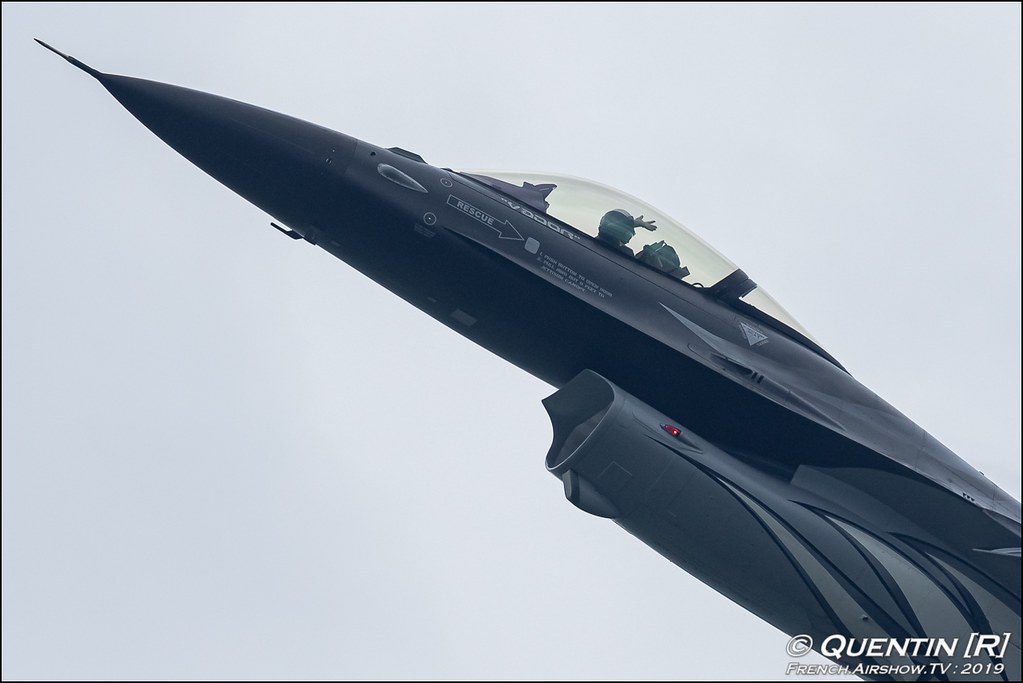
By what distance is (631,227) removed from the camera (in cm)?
1688

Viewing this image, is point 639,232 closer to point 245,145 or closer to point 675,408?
point 675,408

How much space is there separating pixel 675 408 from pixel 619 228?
2.12 metres

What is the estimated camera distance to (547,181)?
17219 mm

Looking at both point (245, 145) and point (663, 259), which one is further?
point (663, 259)

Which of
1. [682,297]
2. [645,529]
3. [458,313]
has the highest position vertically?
[682,297]

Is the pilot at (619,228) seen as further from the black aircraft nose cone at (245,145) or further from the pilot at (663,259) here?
the black aircraft nose cone at (245,145)

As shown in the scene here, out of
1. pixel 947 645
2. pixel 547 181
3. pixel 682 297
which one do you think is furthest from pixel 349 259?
pixel 947 645

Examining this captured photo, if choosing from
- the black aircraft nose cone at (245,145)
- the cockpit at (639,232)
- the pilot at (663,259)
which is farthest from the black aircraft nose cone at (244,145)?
the pilot at (663,259)

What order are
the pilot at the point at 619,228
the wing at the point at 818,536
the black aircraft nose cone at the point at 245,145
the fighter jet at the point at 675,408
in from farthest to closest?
the pilot at the point at 619,228, the black aircraft nose cone at the point at 245,145, the fighter jet at the point at 675,408, the wing at the point at 818,536

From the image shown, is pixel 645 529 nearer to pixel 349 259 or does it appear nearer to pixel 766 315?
pixel 766 315

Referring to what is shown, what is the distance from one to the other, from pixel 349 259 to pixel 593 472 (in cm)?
352

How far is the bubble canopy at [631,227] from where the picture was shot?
16750mm

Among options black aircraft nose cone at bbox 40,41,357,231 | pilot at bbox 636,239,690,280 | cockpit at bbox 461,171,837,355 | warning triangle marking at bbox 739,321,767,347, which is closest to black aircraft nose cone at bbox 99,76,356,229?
black aircraft nose cone at bbox 40,41,357,231

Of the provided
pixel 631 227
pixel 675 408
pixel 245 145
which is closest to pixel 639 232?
pixel 631 227
